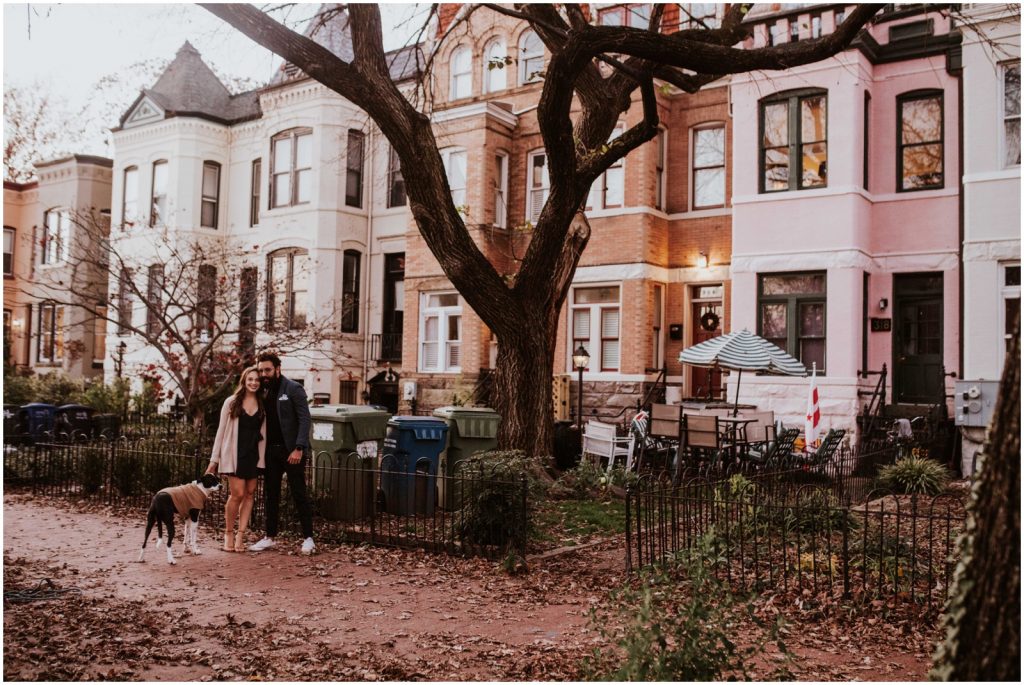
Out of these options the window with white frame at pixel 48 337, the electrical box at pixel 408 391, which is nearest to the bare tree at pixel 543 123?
the electrical box at pixel 408 391

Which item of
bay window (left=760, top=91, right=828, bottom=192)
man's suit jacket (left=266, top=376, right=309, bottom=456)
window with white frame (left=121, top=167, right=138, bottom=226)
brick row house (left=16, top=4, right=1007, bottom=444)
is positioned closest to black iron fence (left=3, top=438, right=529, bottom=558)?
man's suit jacket (left=266, top=376, right=309, bottom=456)

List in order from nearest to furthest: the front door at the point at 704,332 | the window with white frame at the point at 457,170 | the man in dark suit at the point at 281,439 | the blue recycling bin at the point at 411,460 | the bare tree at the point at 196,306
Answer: the man in dark suit at the point at 281,439 → the blue recycling bin at the point at 411,460 → the bare tree at the point at 196,306 → the front door at the point at 704,332 → the window with white frame at the point at 457,170

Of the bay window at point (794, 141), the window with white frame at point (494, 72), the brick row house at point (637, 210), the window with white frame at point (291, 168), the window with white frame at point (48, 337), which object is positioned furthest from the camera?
the window with white frame at point (48, 337)

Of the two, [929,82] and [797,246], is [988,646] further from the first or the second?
[929,82]

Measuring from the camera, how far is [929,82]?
17.7m

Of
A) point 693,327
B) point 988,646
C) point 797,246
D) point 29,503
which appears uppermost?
point 797,246

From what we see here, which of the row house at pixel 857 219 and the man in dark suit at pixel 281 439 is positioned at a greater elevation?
the row house at pixel 857 219

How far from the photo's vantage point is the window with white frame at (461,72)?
2455cm

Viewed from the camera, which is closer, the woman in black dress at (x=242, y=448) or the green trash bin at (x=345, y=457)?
the woman in black dress at (x=242, y=448)

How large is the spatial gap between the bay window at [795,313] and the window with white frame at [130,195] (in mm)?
20252

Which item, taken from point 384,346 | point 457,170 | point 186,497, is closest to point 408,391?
point 384,346

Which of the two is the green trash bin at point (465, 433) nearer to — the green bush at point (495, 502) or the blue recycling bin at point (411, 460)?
the blue recycling bin at point (411, 460)

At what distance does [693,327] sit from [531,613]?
14.9m

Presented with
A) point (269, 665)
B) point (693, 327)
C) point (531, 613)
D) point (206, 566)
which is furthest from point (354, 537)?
point (693, 327)
